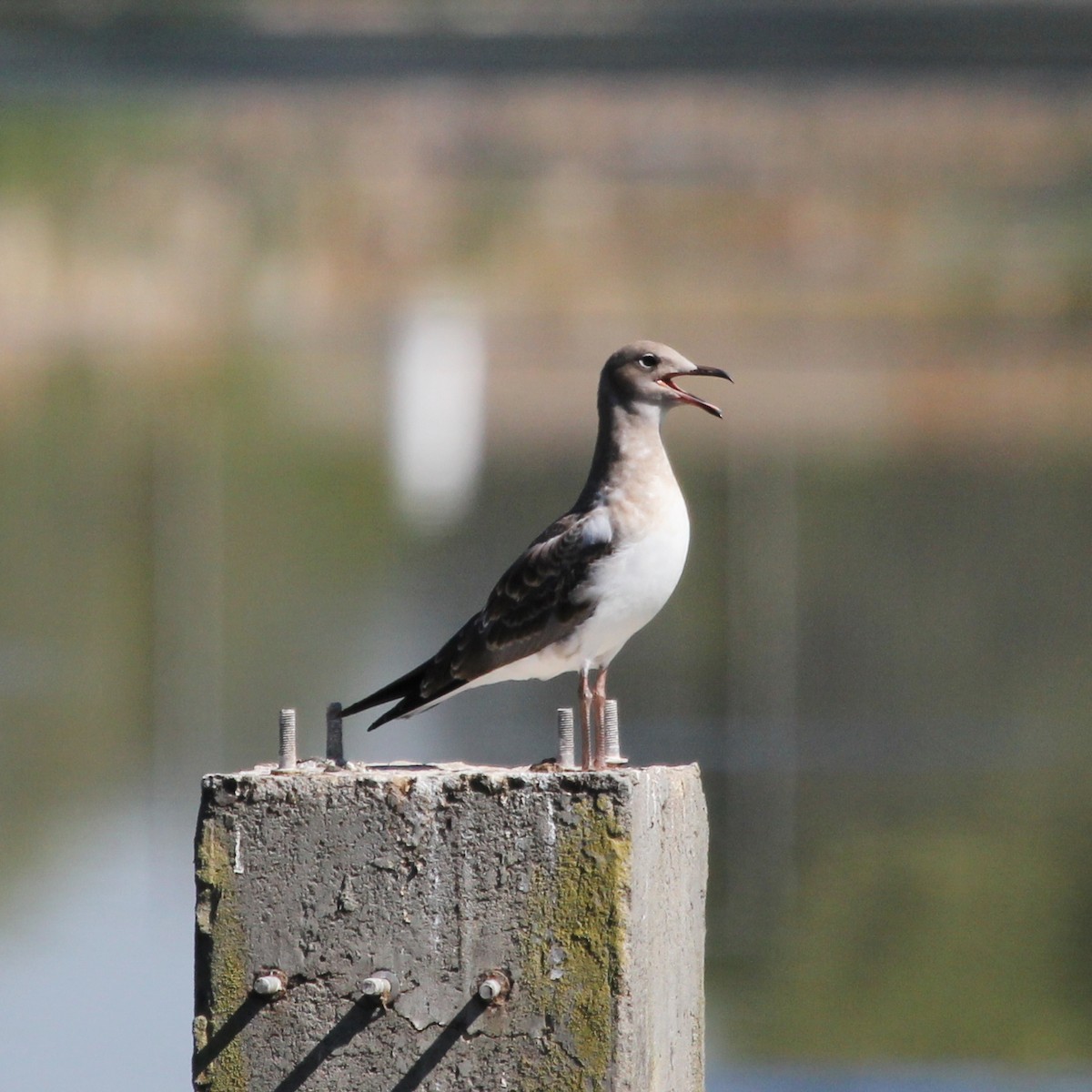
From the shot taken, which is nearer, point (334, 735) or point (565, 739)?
point (565, 739)

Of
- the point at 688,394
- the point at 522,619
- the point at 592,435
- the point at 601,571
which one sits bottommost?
the point at 522,619

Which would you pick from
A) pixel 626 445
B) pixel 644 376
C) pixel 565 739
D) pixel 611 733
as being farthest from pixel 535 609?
pixel 565 739

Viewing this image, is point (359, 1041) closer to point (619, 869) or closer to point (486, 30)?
point (619, 869)

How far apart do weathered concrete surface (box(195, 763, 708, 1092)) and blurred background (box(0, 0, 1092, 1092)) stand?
6.07 meters

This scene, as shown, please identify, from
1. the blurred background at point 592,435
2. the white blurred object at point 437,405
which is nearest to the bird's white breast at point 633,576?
the blurred background at point 592,435

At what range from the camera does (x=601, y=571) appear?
537cm

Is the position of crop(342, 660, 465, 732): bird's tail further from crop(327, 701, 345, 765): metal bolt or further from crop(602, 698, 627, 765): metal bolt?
crop(602, 698, 627, 765): metal bolt

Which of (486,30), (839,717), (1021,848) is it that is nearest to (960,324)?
(486,30)

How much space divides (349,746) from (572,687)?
1.93 metres

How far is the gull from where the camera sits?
5352 mm

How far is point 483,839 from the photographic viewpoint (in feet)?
13.3

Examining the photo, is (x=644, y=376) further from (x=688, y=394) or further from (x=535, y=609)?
(x=535, y=609)

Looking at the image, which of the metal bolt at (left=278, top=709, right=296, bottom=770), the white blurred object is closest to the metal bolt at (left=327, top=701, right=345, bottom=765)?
the metal bolt at (left=278, top=709, right=296, bottom=770)

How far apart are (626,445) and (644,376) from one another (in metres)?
0.17
